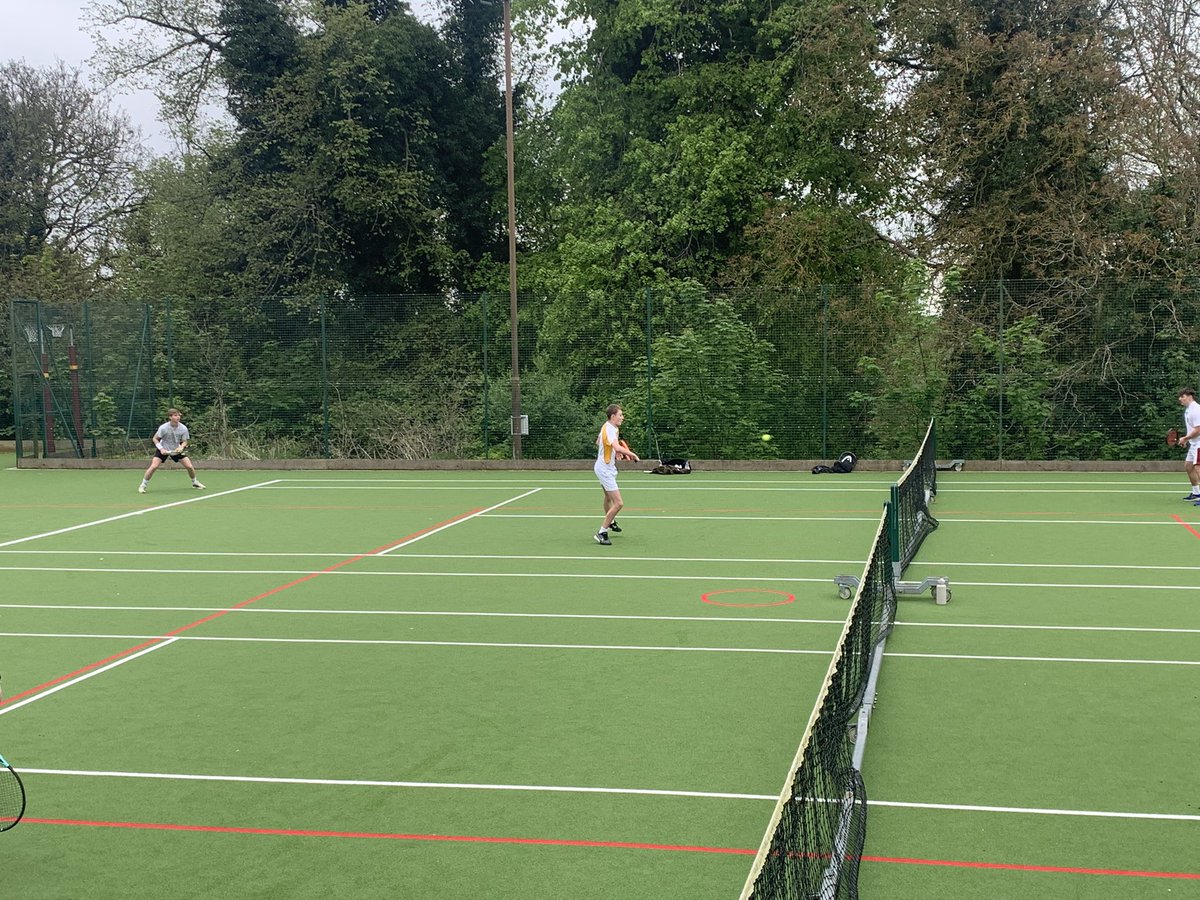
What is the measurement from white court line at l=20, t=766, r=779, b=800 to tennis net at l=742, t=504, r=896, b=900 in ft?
2.50

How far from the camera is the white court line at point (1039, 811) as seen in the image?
6808 millimetres

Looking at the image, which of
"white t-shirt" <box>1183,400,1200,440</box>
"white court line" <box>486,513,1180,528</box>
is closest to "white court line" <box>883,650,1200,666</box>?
"white court line" <box>486,513,1180,528</box>

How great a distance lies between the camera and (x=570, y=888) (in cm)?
605

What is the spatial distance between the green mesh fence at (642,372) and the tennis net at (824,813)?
18977 mm

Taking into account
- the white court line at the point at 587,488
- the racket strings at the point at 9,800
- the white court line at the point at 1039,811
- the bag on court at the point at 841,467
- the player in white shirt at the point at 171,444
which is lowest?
the white court line at the point at 1039,811

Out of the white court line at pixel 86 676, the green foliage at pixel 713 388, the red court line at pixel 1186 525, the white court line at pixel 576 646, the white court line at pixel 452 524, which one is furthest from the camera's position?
the green foliage at pixel 713 388

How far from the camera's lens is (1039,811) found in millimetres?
6930

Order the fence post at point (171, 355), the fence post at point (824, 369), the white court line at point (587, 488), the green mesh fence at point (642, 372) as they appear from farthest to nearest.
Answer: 1. the fence post at point (171, 355)
2. the fence post at point (824, 369)
3. the green mesh fence at point (642, 372)
4. the white court line at point (587, 488)

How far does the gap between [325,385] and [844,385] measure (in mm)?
11600

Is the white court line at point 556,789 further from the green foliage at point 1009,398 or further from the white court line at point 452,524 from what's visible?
the green foliage at point 1009,398

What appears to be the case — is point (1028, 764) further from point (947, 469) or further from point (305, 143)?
point (305, 143)

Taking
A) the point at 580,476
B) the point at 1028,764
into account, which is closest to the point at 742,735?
the point at 1028,764

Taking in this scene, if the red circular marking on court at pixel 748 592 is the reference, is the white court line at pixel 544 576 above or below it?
above

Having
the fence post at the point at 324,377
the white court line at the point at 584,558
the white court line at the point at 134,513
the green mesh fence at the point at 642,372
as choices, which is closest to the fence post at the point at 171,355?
the green mesh fence at the point at 642,372
